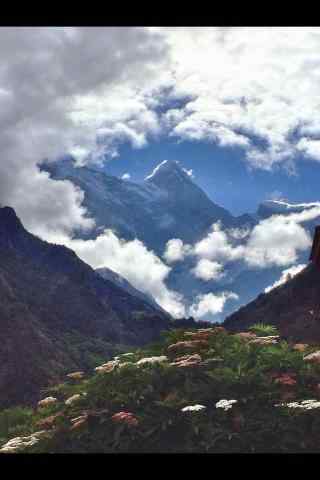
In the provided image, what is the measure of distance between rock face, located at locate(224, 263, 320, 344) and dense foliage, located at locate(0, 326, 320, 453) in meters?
80.7

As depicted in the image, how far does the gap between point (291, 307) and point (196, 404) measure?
11272 cm

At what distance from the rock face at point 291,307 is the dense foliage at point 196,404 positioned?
80677 mm

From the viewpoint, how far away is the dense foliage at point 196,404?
12.0 meters

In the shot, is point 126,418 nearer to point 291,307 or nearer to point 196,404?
point 196,404

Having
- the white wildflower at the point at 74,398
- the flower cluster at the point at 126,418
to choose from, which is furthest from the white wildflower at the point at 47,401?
the flower cluster at the point at 126,418

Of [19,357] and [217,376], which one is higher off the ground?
[19,357]

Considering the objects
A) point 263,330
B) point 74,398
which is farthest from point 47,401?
point 263,330

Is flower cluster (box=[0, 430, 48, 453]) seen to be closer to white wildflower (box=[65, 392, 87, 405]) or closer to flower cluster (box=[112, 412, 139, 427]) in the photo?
white wildflower (box=[65, 392, 87, 405])

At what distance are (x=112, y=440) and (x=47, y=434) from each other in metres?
1.71

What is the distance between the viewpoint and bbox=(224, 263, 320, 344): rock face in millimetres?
100406

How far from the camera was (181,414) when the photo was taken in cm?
1247

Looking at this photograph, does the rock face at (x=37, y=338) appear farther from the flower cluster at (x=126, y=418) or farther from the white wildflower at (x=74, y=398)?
the flower cluster at (x=126, y=418)
